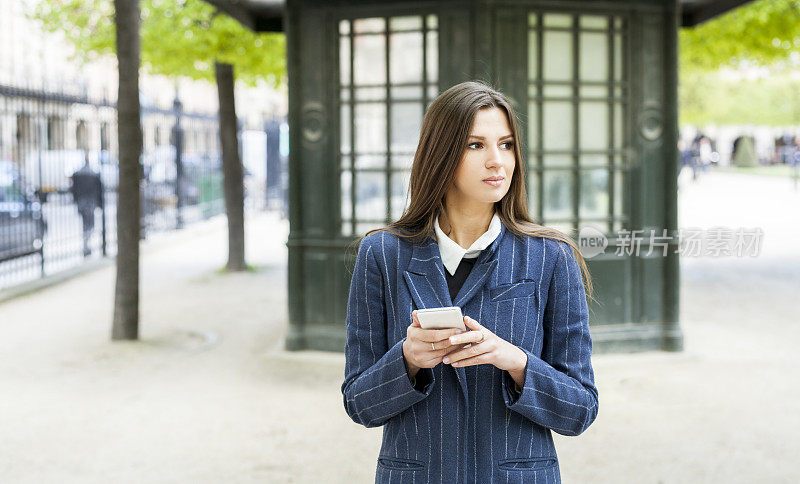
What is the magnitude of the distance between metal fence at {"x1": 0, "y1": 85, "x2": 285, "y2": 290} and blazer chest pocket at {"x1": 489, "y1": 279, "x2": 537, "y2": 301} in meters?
7.61

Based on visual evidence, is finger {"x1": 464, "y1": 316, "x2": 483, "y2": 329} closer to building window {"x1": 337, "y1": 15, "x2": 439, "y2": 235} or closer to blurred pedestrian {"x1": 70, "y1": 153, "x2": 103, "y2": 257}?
building window {"x1": 337, "y1": 15, "x2": 439, "y2": 235}

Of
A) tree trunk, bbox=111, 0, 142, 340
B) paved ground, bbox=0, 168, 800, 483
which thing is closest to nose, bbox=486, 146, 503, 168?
paved ground, bbox=0, 168, 800, 483

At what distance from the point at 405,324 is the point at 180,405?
16.0ft

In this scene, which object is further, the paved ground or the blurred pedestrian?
the blurred pedestrian

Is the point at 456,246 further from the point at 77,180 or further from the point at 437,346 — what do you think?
the point at 77,180

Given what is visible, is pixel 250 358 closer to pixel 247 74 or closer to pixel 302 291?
pixel 302 291

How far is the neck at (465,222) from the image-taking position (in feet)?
7.47

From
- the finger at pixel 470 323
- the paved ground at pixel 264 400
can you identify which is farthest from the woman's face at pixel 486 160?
the paved ground at pixel 264 400

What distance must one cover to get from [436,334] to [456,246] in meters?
0.38

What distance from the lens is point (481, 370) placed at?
7.18 ft

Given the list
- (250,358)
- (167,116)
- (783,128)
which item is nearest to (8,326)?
(250,358)

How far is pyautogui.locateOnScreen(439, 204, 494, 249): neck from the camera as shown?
89.6 inches

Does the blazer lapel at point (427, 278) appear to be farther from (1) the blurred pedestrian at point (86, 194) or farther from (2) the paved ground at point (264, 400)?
(1) the blurred pedestrian at point (86, 194)

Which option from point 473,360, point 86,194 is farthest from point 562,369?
point 86,194
